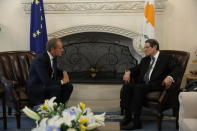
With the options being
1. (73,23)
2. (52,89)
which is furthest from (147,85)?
(73,23)

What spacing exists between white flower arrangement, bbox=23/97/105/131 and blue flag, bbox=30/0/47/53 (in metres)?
2.72

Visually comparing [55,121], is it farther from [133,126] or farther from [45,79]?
[133,126]

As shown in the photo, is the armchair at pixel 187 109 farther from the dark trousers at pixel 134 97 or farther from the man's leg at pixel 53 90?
the man's leg at pixel 53 90

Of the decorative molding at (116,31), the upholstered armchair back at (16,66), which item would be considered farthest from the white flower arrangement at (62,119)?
the decorative molding at (116,31)

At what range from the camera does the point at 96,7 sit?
15.1 ft

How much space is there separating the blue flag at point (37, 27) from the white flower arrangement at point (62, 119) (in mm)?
2719

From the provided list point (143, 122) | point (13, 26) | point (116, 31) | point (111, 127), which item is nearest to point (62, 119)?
point (111, 127)

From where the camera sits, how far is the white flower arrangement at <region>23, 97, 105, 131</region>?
1678 millimetres

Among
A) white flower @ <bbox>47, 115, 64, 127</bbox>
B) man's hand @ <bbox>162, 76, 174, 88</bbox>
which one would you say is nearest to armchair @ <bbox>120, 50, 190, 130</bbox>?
man's hand @ <bbox>162, 76, 174, 88</bbox>

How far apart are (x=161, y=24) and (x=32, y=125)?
99.3 inches

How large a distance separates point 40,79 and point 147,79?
134 cm

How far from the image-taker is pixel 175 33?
469 centimetres

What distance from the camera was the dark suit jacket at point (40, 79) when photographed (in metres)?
3.35

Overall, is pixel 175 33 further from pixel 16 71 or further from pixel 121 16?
pixel 16 71
